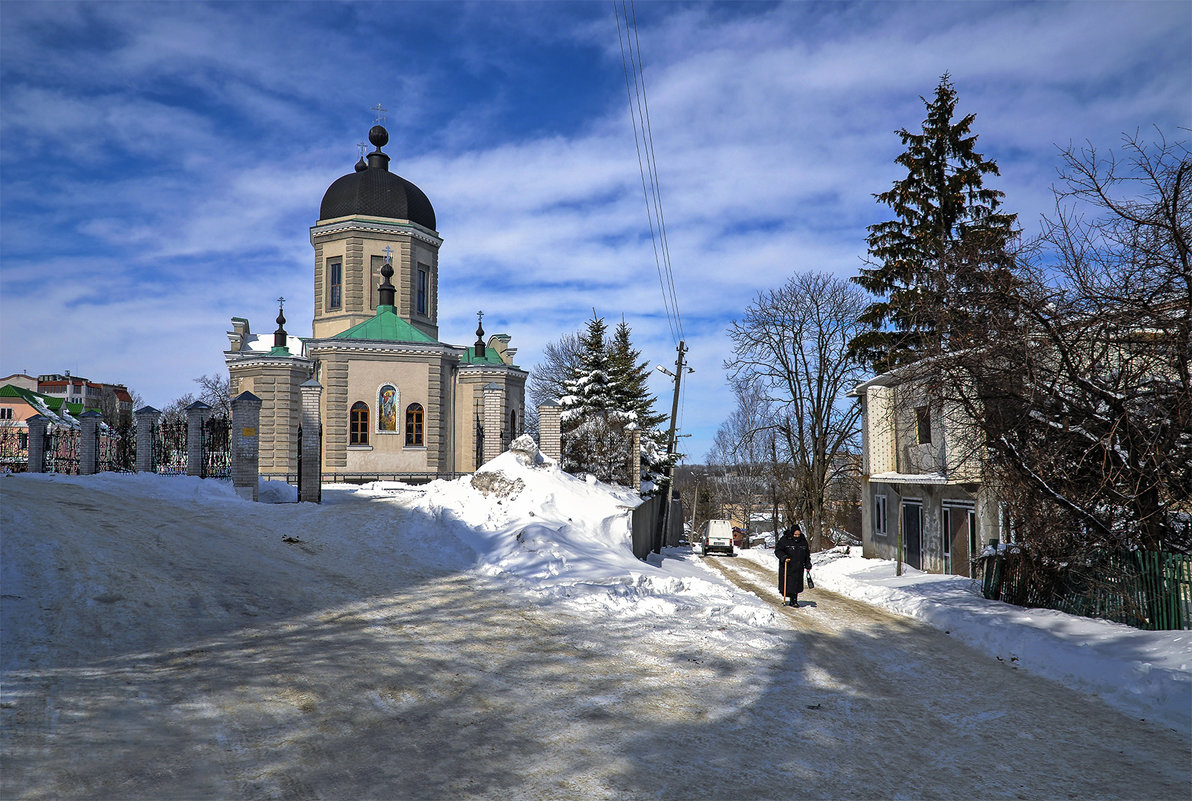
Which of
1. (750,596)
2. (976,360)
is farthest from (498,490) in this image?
(976,360)

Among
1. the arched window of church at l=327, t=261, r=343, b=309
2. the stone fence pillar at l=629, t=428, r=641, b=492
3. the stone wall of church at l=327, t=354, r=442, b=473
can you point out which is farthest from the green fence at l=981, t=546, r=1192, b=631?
the arched window of church at l=327, t=261, r=343, b=309

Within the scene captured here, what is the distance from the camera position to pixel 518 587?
1219 cm

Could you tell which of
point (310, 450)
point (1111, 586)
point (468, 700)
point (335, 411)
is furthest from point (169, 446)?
point (1111, 586)

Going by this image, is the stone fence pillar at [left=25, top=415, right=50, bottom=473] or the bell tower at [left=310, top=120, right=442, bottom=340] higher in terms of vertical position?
the bell tower at [left=310, top=120, right=442, bottom=340]

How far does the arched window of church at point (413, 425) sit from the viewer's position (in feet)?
111

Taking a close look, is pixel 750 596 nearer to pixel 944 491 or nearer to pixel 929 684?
pixel 929 684

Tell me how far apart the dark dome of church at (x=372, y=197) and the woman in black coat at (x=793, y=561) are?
96.0 feet

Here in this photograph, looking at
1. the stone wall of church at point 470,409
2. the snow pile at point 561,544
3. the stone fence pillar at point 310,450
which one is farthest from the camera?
the stone wall of church at point 470,409

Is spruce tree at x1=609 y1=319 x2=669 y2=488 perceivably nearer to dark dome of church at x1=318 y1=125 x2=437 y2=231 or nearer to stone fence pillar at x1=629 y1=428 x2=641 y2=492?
stone fence pillar at x1=629 y1=428 x2=641 y2=492

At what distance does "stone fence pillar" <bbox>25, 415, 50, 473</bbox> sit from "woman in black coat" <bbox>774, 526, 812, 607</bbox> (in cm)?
2216

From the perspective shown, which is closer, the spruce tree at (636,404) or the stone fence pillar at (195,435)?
the stone fence pillar at (195,435)

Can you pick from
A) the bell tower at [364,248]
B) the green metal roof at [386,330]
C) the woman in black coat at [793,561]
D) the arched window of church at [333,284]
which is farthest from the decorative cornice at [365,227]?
the woman in black coat at [793,561]

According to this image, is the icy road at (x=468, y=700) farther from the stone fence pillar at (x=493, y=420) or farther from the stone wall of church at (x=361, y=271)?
the stone wall of church at (x=361, y=271)

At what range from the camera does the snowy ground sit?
513 cm
